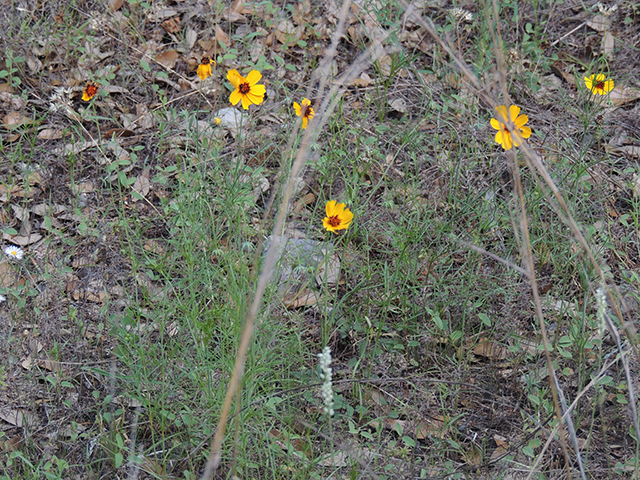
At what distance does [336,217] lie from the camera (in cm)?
212

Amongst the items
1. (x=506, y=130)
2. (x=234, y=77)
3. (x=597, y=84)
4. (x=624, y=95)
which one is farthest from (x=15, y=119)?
(x=624, y=95)

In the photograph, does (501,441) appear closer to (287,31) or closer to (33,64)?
(287,31)

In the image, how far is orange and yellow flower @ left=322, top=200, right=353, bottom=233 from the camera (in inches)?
82.3

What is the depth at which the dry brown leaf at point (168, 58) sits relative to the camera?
10.3 feet

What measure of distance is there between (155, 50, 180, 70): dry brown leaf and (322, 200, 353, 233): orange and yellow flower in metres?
1.55

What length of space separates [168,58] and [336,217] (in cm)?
163

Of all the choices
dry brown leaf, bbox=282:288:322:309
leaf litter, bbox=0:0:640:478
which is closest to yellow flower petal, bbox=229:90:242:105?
leaf litter, bbox=0:0:640:478

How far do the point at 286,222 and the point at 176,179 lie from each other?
575 mm

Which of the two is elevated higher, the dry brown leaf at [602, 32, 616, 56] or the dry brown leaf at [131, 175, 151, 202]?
the dry brown leaf at [602, 32, 616, 56]

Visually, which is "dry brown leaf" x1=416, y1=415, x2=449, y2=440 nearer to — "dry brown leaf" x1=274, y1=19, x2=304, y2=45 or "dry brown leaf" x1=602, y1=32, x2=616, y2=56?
"dry brown leaf" x1=274, y1=19, x2=304, y2=45

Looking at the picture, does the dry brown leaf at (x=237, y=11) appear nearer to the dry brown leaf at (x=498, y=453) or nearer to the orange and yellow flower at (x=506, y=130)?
the orange and yellow flower at (x=506, y=130)

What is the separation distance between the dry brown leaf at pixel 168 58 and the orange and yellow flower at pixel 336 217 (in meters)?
1.55

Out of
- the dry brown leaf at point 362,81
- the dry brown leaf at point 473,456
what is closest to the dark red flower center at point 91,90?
the dry brown leaf at point 362,81

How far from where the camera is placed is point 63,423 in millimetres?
1915
